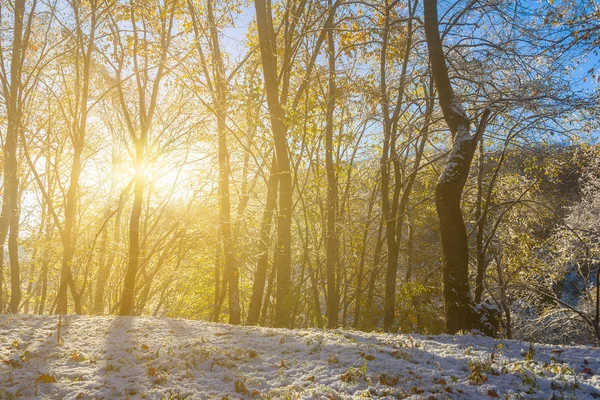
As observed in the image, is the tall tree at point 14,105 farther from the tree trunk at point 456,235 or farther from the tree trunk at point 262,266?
the tree trunk at point 456,235

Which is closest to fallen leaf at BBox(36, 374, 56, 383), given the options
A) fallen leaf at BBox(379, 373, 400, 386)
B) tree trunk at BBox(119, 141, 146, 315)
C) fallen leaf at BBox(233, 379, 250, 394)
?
fallen leaf at BBox(233, 379, 250, 394)

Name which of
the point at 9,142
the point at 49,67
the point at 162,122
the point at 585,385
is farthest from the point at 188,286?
the point at 585,385

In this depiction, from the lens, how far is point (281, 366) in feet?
13.3

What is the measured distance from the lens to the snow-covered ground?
11.1 feet

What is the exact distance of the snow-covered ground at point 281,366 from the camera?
3.38 metres

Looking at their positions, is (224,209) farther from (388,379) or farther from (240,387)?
(388,379)

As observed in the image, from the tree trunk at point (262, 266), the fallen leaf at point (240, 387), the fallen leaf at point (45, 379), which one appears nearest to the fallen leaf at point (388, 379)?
the fallen leaf at point (240, 387)

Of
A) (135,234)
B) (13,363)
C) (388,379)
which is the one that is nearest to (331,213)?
(135,234)

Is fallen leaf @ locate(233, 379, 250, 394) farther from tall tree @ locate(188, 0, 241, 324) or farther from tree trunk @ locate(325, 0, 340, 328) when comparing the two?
tree trunk @ locate(325, 0, 340, 328)

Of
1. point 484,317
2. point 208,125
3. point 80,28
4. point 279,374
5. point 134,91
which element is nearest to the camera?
point 279,374

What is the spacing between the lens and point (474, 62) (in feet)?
25.6

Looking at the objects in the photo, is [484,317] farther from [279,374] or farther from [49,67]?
[49,67]

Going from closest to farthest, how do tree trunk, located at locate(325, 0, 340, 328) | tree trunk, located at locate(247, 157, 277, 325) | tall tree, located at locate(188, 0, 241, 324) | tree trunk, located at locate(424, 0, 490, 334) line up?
tree trunk, located at locate(424, 0, 490, 334) → tree trunk, located at locate(247, 157, 277, 325) → tall tree, located at locate(188, 0, 241, 324) → tree trunk, located at locate(325, 0, 340, 328)

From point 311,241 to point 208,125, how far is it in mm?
5004
